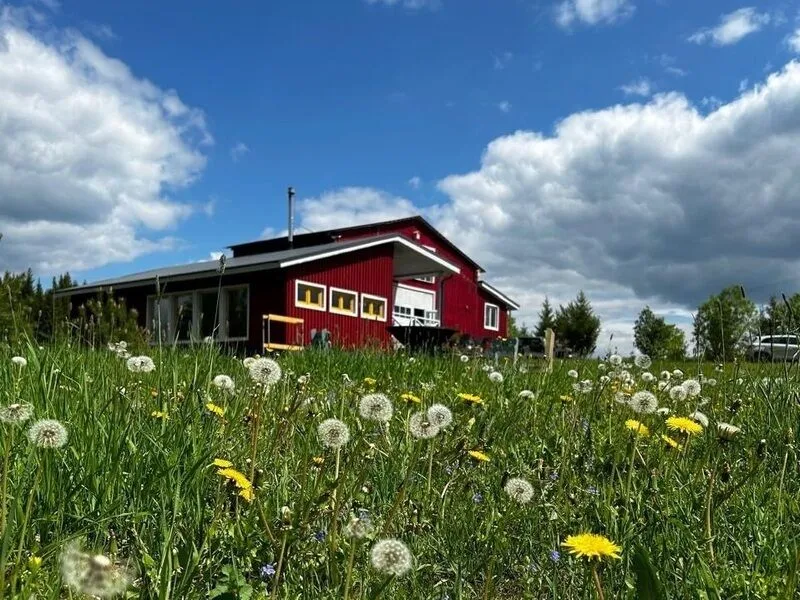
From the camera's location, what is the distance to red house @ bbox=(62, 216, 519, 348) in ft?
77.8

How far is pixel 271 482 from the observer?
253cm

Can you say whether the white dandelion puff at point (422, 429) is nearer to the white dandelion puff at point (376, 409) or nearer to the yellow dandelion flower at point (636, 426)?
the white dandelion puff at point (376, 409)

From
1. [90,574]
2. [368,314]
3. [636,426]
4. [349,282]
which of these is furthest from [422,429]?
[368,314]

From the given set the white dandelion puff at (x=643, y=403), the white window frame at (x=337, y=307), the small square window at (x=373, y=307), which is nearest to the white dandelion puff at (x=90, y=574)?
the white dandelion puff at (x=643, y=403)

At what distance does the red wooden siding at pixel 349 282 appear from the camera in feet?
79.1

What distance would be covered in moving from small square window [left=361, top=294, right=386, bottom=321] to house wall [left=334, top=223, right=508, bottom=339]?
5500 mm

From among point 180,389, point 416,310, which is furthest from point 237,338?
point 180,389

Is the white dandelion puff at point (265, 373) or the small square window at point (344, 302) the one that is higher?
the small square window at point (344, 302)

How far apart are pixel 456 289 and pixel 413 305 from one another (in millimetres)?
4601

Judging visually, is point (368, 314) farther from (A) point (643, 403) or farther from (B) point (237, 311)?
(A) point (643, 403)

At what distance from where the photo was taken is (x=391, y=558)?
128 centimetres

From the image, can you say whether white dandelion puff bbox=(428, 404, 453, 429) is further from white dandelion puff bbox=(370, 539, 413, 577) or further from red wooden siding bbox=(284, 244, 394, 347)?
red wooden siding bbox=(284, 244, 394, 347)

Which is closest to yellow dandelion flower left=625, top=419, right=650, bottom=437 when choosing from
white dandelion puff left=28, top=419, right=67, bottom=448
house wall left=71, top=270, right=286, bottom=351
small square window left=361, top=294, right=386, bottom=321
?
white dandelion puff left=28, top=419, right=67, bottom=448

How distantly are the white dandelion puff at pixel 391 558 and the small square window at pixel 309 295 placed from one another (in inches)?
900
